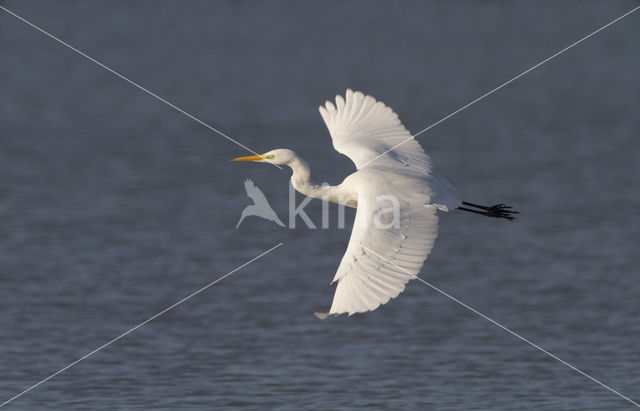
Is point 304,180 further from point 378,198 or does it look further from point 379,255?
point 379,255

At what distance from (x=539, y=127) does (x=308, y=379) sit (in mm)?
13110

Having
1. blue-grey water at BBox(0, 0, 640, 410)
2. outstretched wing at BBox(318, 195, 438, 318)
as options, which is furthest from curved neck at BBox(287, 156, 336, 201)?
blue-grey water at BBox(0, 0, 640, 410)

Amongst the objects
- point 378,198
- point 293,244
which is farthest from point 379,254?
point 293,244

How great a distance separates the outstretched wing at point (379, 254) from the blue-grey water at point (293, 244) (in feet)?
5.29

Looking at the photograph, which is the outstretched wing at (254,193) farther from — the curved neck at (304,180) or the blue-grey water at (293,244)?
the curved neck at (304,180)

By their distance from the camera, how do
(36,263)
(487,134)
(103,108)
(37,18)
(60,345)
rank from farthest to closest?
1. (37,18)
2. (103,108)
3. (487,134)
4. (36,263)
5. (60,345)

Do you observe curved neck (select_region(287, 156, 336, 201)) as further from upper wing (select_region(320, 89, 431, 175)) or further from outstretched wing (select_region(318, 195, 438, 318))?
outstretched wing (select_region(318, 195, 438, 318))

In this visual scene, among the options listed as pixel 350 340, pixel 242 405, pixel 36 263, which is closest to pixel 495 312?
pixel 350 340

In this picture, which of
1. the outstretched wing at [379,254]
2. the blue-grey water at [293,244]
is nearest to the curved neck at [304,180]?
the outstretched wing at [379,254]

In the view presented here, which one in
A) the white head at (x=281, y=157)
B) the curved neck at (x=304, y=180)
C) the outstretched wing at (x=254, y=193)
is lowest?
the curved neck at (x=304, y=180)

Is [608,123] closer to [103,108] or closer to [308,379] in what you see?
[103,108]

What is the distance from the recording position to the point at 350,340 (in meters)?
11.1

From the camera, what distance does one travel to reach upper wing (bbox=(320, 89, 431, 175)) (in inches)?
411

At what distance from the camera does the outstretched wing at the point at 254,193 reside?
52.8 feet
